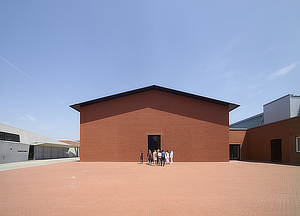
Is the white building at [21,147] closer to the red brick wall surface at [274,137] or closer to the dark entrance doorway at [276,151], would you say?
the red brick wall surface at [274,137]

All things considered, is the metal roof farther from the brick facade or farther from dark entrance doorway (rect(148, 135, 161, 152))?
dark entrance doorway (rect(148, 135, 161, 152))

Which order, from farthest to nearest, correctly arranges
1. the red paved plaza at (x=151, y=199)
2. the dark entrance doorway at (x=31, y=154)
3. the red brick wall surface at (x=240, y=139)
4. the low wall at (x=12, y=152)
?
the dark entrance doorway at (x=31, y=154) < the red brick wall surface at (x=240, y=139) < the low wall at (x=12, y=152) < the red paved plaza at (x=151, y=199)

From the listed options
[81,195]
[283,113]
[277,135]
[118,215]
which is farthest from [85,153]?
[283,113]

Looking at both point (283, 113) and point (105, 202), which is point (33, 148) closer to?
point (105, 202)

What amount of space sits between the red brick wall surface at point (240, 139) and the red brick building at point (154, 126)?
483cm

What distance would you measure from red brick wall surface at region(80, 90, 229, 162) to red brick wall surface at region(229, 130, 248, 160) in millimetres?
4842

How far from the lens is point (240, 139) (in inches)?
1107

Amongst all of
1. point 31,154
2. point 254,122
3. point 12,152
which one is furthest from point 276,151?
point 31,154

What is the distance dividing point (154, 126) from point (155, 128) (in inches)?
10.0

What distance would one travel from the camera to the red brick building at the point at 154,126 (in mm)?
23375

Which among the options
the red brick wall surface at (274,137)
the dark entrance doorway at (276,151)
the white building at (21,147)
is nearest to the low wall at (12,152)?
the white building at (21,147)

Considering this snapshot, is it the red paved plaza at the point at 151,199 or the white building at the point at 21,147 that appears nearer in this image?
the red paved plaza at the point at 151,199

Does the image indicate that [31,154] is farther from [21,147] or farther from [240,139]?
[240,139]

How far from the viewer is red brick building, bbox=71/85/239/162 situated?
23.4 m
